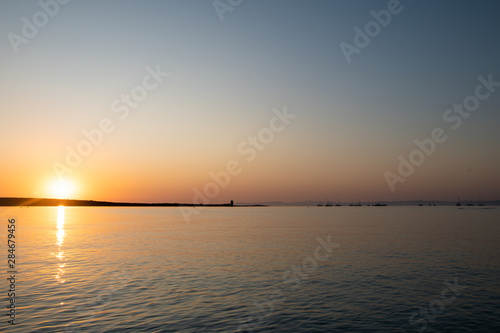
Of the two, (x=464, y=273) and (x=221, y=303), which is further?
(x=464, y=273)

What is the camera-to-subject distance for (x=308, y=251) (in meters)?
61.3

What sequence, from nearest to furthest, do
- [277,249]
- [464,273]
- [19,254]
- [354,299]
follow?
[354,299]
[464,273]
[19,254]
[277,249]

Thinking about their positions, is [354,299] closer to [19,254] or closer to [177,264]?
[177,264]

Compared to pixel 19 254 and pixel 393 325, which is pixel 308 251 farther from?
pixel 19 254

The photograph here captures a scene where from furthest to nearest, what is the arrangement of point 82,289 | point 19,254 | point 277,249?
point 277,249 → point 19,254 → point 82,289

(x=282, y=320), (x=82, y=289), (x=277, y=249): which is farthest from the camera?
(x=277, y=249)

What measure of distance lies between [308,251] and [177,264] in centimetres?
2287

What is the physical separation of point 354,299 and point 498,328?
10.1 meters

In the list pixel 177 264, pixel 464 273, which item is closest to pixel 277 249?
pixel 177 264

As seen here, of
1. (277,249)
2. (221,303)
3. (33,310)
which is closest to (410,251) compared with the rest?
(277,249)

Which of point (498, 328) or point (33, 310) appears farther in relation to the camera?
point (33, 310)

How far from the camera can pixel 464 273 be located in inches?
1665

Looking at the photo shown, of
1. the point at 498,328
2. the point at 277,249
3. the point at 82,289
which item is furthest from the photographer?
the point at 277,249

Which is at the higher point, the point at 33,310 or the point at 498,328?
the point at 33,310
